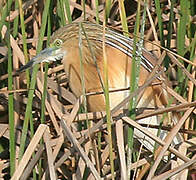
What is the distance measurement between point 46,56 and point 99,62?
17 centimetres

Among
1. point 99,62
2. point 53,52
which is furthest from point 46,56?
point 99,62

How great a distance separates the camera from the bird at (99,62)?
68.9 inches

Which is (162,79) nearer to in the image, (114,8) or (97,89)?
(97,89)

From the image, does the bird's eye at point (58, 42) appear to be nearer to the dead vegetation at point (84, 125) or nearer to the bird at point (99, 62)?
the bird at point (99, 62)

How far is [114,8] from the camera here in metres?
2.08

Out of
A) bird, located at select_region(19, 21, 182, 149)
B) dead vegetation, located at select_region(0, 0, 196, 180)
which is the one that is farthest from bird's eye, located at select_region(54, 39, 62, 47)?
dead vegetation, located at select_region(0, 0, 196, 180)

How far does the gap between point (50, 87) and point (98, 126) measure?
0.51 meters

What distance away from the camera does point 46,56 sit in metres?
1.71

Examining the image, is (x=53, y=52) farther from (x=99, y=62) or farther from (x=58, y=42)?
(x=99, y=62)

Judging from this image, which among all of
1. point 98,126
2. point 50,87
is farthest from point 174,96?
point 50,87

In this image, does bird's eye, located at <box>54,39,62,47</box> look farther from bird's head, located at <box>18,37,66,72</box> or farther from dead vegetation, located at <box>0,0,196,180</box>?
Result: dead vegetation, located at <box>0,0,196,180</box>

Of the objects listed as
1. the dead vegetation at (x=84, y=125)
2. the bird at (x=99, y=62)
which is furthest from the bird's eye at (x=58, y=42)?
the dead vegetation at (x=84, y=125)

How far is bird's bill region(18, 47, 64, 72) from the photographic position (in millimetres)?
1625

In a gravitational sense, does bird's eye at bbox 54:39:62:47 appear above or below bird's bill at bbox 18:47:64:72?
above
